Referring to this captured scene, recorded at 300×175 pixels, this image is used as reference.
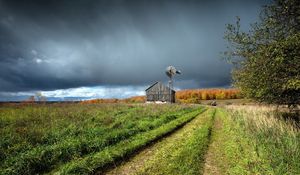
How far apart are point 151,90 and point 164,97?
201 inches

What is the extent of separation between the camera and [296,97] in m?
15.6

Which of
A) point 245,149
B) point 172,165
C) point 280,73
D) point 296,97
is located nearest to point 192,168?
point 172,165

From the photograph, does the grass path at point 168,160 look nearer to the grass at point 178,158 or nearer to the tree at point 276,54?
the grass at point 178,158

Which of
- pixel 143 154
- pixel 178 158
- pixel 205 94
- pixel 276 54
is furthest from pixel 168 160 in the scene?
pixel 205 94

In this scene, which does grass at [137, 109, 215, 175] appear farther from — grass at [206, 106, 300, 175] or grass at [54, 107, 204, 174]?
grass at [54, 107, 204, 174]

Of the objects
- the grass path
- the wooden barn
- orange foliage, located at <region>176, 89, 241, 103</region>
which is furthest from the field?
orange foliage, located at <region>176, 89, 241, 103</region>

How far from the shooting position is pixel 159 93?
6844 cm

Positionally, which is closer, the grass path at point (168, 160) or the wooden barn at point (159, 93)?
the grass path at point (168, 160)

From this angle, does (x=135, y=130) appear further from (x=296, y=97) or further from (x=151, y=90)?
(x=151, y=90)

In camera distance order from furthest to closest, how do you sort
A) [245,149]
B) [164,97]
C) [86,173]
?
[164,97], [245,149], [86,173]

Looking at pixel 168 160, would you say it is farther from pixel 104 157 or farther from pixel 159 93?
pixel 159 93

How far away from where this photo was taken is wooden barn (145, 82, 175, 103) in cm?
6725

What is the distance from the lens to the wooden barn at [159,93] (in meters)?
67.2

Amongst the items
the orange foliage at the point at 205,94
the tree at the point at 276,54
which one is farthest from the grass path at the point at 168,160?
the orange foliage at the point at 205,94
